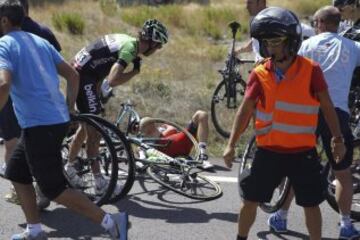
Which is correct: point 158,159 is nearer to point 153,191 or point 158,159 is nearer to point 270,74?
point 153,191

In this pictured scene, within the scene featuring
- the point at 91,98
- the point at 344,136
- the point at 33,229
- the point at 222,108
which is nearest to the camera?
the point at 33,229

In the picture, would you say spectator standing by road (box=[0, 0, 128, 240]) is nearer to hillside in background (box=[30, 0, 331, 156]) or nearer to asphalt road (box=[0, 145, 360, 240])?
asphalt road (box=[0, 145, 360, 240])

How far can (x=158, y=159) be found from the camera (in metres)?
6.39

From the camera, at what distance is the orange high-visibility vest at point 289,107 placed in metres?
4.27

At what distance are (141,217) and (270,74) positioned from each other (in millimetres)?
2055

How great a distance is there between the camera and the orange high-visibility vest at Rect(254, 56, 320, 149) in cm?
427

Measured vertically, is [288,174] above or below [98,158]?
above

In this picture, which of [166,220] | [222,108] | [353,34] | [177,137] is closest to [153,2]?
[222,108]

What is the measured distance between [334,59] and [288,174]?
1187 mm

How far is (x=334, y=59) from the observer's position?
5.17 metres

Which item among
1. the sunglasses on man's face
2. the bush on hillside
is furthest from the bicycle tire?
the bush on hillside

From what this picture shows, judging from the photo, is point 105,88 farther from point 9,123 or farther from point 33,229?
point 33,229

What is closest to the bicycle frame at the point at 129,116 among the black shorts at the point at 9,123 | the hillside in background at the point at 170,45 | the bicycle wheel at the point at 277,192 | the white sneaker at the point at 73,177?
the white sneaker at the point at 73,177

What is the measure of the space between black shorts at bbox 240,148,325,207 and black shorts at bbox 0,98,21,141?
2257mm
